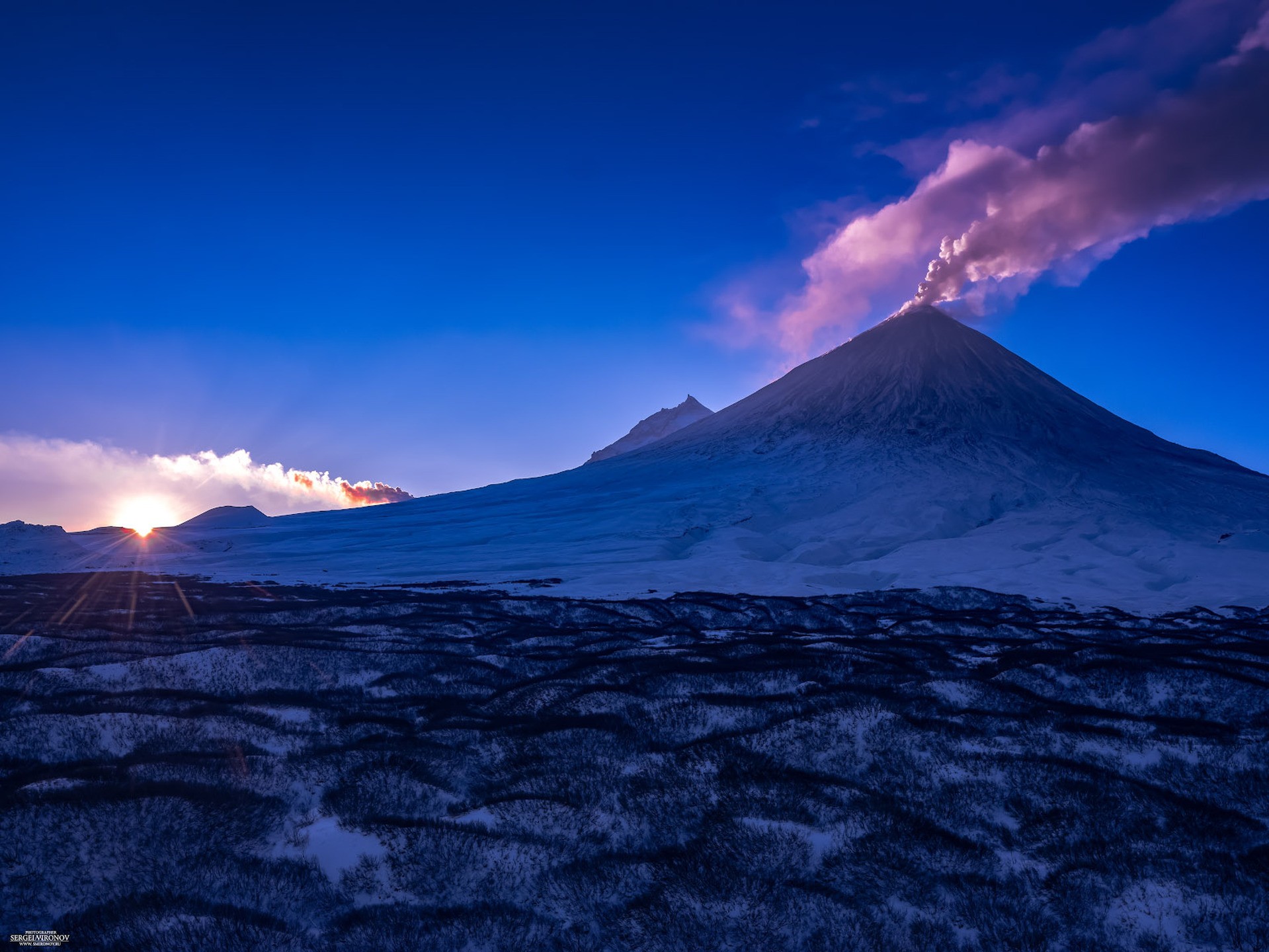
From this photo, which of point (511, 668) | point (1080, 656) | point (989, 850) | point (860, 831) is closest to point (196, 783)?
point (511, 668)

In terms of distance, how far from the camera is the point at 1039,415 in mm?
52969

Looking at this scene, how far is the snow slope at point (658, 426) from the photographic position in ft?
549

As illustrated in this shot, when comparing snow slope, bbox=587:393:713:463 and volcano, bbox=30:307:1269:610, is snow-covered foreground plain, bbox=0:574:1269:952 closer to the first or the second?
volcano, bbox=30:307:1269:610

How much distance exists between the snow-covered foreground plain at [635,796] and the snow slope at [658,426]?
150403 millimetres

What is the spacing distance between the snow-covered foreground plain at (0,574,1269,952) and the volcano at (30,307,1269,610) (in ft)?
33.9

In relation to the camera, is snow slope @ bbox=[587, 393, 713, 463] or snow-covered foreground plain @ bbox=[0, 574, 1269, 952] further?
snow slope @ bbox=[587, 393, 713, 463]

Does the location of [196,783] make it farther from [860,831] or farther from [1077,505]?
[1077,505]

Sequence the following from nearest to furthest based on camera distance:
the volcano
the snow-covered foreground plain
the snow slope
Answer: the snow-covered foreground plain
the volcano
the snow slope

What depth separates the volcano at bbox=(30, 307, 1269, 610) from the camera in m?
24.3

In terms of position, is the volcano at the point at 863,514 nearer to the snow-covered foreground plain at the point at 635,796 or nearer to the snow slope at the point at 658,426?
the snow-covered foreground plain at the point at 635,796

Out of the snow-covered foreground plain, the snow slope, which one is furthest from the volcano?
the snow slope

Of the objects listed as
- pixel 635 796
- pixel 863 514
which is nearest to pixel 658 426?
pixel 863 514

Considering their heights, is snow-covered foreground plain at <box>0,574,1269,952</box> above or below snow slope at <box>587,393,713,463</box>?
below

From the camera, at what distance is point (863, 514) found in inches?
1371
